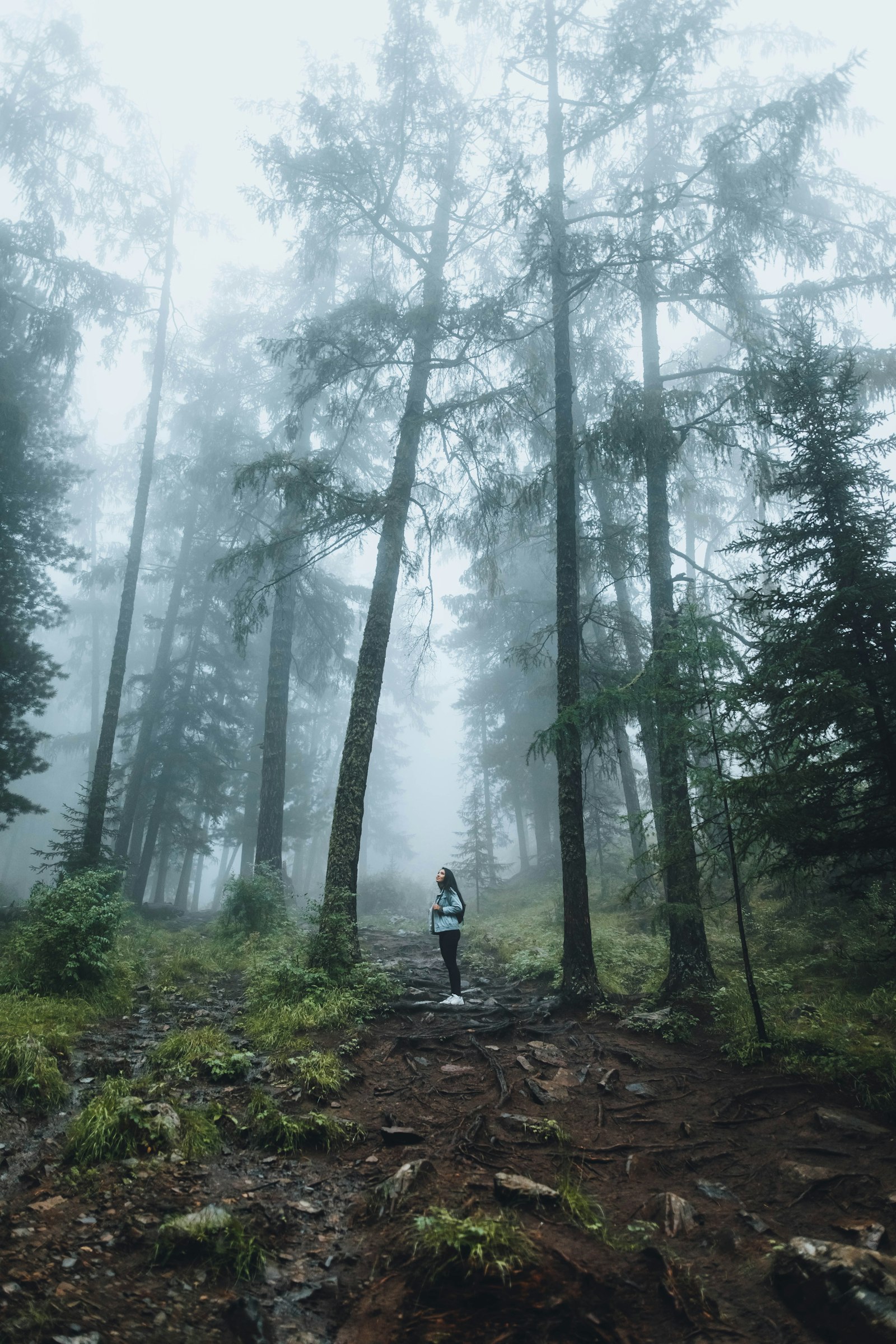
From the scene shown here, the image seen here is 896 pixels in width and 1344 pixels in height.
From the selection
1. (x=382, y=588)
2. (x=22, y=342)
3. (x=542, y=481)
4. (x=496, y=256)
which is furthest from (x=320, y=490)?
(x=22, y=342)

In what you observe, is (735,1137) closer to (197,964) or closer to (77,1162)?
(77,1162)

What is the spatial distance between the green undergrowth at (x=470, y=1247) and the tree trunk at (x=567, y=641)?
5.30m

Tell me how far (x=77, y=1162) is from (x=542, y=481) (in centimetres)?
1018

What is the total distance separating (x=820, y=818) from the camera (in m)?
6.23

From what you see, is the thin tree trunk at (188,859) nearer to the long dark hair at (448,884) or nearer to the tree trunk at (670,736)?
the long dark hair at (448,884)

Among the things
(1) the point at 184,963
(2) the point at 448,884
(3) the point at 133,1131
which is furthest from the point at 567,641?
(1) the point at 184,963

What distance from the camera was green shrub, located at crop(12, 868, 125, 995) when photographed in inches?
283

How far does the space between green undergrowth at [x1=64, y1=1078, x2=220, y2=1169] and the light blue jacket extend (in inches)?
189

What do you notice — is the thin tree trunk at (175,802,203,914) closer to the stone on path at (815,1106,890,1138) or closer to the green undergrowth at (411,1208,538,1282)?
the green undergrowth at (411,1208,538,1282)

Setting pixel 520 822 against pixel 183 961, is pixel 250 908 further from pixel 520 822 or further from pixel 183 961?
pixel 520 822

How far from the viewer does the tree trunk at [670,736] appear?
7.45 meters

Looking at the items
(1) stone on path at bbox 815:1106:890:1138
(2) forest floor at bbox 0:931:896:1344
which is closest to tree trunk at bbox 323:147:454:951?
(2) forest floor at bbox 0:931:896:1344

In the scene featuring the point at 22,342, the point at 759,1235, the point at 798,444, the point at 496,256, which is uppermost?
the point at 496,256

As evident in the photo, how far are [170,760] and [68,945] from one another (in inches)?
507
